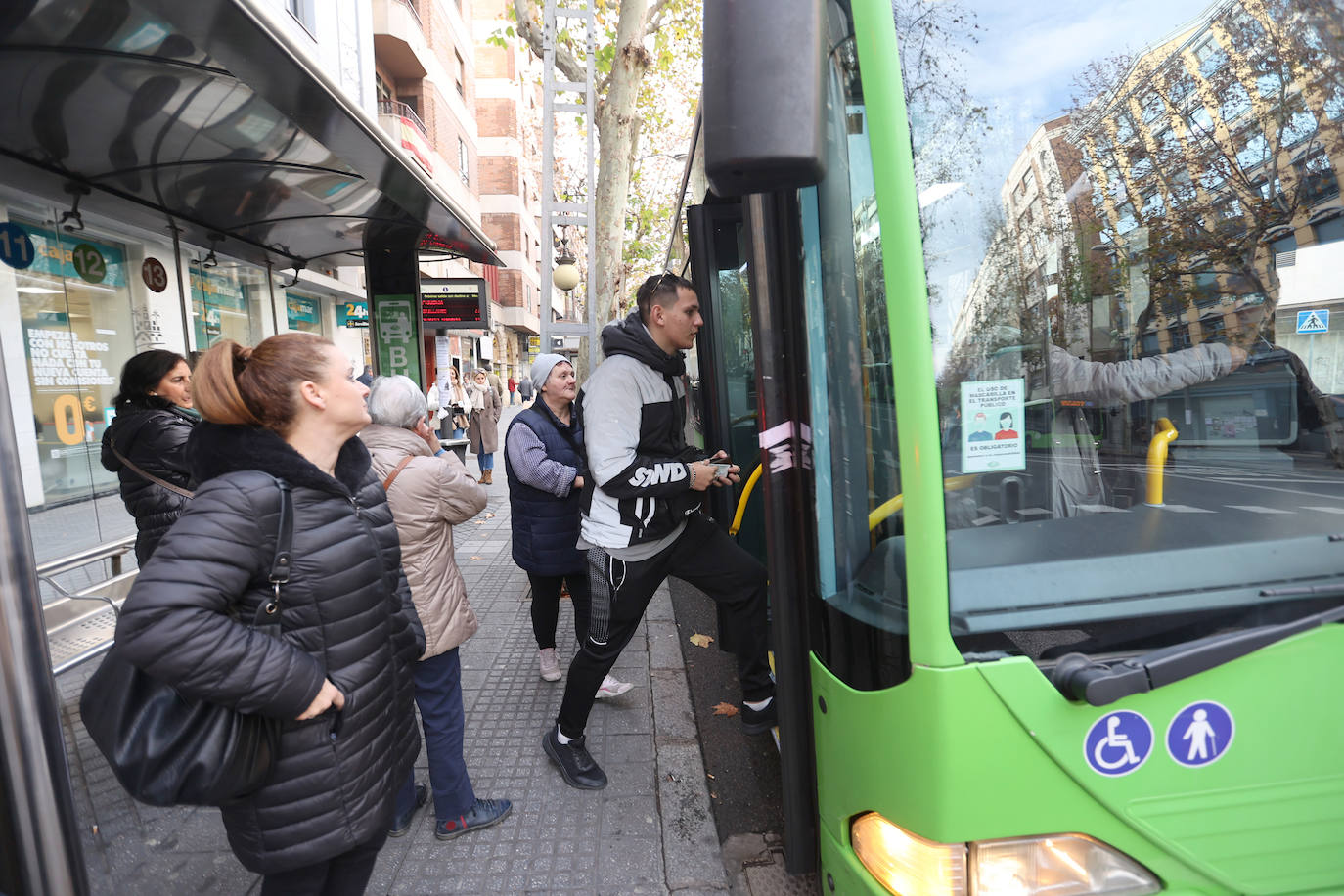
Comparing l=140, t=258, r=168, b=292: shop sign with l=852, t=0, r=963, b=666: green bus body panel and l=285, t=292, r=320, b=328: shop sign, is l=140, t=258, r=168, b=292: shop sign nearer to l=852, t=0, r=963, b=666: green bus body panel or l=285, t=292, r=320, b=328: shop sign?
l=285, t=292, r=320, b=328: shop sign

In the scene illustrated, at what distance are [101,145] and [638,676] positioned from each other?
4.46m

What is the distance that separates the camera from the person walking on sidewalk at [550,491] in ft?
12.4

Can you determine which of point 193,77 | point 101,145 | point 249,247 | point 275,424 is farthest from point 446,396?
point 275,424

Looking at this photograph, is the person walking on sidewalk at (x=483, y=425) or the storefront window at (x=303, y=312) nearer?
the person walking on sidewalk at (x=483, y=425)

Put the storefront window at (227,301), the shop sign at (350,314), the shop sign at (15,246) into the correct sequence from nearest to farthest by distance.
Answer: the shop sign at (15,246), the storefront window at (227,301), the shop sign at (350,314)

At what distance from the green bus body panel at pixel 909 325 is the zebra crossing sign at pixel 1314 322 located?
1.30 metres

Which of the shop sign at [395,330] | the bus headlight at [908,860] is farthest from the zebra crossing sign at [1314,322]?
the shop sign at [395,330]

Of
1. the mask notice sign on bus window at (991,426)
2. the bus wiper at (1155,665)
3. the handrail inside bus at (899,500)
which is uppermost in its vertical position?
the mask notice sign on bus window at (991,426)

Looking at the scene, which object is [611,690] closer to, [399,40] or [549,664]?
[549,664]

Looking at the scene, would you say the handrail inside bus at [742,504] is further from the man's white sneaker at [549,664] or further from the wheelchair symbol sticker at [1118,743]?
the wheelchair symbol sticker at [1118,743]

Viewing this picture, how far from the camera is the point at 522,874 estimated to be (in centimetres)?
262

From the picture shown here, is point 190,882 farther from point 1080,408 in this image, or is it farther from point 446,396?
point 446,396

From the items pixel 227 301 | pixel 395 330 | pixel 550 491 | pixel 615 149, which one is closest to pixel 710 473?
pixel 550 491

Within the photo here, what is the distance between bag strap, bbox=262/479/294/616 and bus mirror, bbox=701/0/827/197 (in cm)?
114
